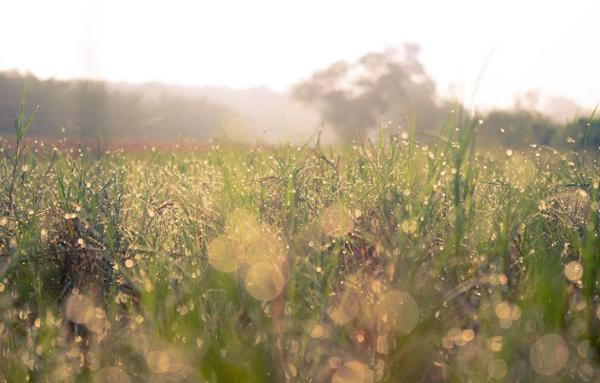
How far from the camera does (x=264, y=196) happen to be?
6.76 ft

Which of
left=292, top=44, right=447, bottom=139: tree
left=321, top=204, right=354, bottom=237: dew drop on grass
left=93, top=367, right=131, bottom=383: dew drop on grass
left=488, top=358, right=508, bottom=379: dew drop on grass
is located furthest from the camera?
left=292, top=44, right=447, bottom=139: tree

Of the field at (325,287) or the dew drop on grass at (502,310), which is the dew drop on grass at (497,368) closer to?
the field at (325,287)

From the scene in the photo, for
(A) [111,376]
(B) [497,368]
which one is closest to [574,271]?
(B) [497,368]

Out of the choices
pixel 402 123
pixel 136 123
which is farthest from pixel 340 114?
pixel 402 123

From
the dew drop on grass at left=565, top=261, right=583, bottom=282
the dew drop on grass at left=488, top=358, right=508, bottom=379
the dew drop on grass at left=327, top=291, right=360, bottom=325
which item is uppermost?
the dew drop on grass at left=565, top=261, right=583, bottom=282

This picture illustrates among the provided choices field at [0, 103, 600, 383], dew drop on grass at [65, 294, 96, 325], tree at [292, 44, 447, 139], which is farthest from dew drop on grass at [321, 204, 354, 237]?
tree at [292, 44, 447, 139]

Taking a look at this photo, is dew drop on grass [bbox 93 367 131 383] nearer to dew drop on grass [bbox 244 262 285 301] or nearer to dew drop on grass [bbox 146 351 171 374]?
dew drop on grass [bbox 146 351 171 374]

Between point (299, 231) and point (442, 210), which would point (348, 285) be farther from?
point (442, 210)

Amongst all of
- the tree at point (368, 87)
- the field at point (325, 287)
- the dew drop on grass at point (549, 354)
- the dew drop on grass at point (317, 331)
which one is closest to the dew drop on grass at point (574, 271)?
the field at point (325, 287)

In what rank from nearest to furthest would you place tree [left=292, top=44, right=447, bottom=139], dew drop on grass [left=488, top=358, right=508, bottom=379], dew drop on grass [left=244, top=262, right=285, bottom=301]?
dew drop on grass [left=488, top=358, right=508, bottom=379] → dew drop on grass [left=244, top=262, right=285, bottom=301] → tree [left=292, top=44, right=447, bottom=139]

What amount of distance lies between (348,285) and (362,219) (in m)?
0.35

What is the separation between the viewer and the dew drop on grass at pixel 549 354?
1439 millimetres

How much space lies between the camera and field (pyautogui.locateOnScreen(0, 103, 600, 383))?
58.4 inches

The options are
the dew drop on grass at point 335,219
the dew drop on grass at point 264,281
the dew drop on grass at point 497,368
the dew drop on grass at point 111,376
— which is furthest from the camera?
the dew drop on grass at point 335,219
